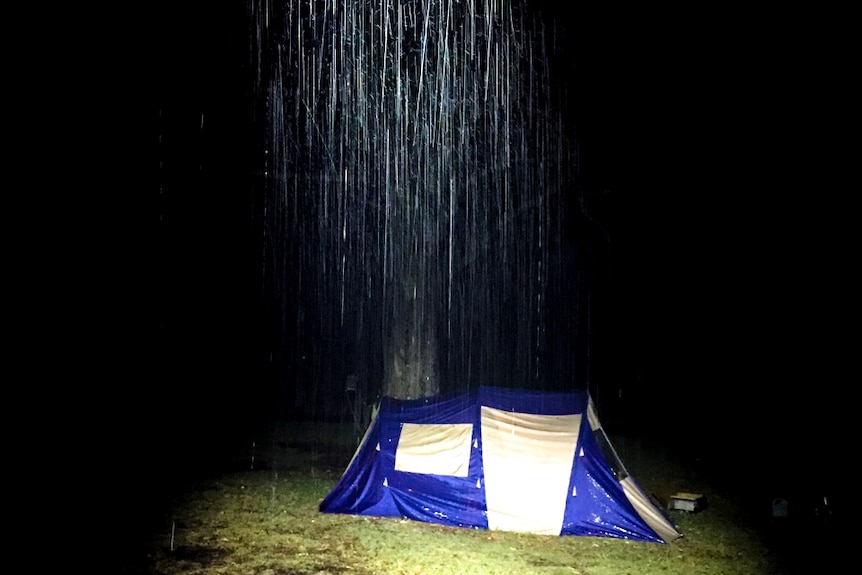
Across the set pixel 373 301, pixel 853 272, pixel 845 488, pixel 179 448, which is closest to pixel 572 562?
pixel 845 488

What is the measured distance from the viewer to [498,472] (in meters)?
8.13

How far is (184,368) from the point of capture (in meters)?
23.3

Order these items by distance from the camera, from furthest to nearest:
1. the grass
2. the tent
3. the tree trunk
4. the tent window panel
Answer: the tree trunk → the tent window panel → the tent → the grass

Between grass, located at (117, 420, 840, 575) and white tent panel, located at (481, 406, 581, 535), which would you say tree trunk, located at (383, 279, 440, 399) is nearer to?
grass, located at (117, 420, 840, 575)

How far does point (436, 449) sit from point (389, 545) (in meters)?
1.43

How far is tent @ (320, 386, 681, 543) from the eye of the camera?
7.90 meters

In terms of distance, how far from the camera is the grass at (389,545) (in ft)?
22.2

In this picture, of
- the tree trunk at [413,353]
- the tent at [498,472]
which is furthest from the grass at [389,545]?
the tree trunk at [413,353]

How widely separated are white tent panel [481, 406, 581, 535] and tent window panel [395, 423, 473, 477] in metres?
0.25

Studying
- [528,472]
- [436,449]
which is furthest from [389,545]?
[528,472]

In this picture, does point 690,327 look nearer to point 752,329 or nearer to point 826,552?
point 752,329

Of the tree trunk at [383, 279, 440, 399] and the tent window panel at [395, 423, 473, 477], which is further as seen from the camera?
the tree trunk at [383, 279, 440, 399]

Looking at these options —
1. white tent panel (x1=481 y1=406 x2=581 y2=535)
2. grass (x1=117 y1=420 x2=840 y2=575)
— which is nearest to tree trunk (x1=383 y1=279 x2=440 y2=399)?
grass (x1=117 y1=420 x2=840 y2=575)

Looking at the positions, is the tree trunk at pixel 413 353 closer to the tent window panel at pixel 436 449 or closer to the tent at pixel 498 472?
the tent at pixel 498 472
